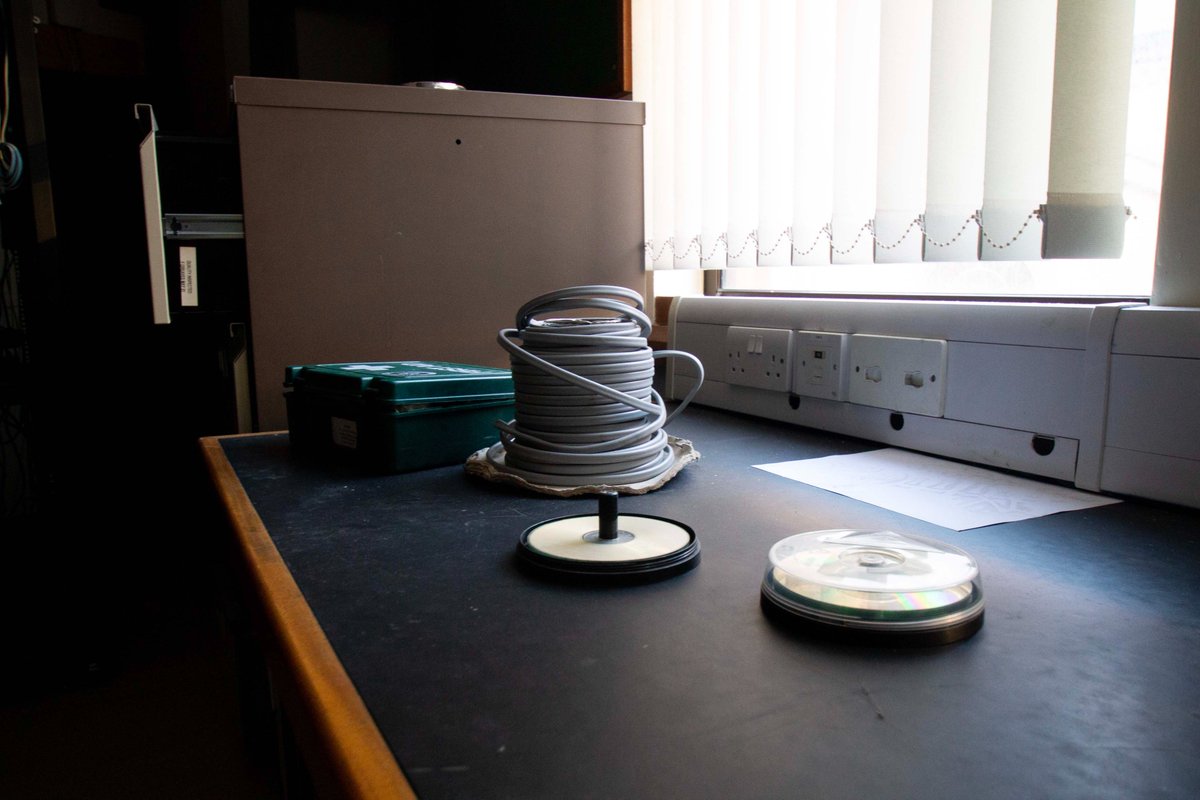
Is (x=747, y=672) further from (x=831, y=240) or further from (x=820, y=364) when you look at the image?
(x=831, y=240)

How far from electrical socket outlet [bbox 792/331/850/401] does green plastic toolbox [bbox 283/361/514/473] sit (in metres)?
0.40

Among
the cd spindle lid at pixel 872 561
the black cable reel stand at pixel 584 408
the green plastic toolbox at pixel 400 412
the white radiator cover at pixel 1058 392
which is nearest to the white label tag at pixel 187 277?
the green plastic toolbox at pixel 400 412

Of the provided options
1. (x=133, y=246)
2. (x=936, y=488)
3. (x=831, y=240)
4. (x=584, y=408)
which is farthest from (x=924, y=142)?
(x=133, y=246)

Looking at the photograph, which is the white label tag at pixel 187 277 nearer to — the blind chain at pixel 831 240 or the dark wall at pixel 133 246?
the dark wall at pixel 133 246

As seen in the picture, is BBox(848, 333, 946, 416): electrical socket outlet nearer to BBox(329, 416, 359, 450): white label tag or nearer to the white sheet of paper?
the white sheet of paper

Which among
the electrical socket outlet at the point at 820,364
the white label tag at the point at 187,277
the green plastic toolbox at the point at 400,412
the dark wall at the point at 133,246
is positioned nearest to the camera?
the green plastic toolbox at the point at 400,412

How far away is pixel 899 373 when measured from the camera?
941mm

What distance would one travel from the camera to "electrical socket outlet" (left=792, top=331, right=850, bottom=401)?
1.02m

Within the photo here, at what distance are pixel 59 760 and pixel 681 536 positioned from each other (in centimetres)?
154

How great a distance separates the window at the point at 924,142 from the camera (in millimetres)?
777

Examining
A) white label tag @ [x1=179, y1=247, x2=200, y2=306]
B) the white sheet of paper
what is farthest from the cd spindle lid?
white label tag @ [x1=179, y1=247, x2=200, y2=306]

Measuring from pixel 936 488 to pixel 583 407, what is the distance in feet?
1.14

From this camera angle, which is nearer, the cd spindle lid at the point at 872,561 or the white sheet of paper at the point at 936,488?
the cd spindle lid at the point at 872,561

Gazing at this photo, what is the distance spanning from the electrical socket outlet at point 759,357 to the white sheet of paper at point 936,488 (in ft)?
0.70
